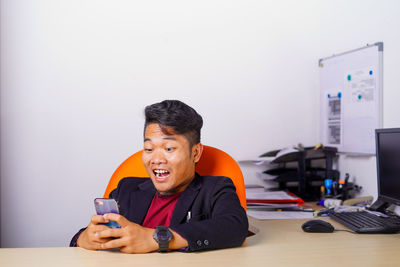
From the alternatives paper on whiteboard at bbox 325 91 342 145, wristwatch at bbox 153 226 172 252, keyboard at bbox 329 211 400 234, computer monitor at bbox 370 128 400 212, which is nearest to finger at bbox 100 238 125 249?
wristwatch at bbox 153 226 172 252

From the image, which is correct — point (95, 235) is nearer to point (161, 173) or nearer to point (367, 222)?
point (161, 173)

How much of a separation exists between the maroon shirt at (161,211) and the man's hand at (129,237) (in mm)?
331

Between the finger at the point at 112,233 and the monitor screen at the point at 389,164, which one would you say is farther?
the monitor screen at the point at 389,164

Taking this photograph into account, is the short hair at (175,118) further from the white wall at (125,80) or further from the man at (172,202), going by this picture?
the white wall at (125,80)

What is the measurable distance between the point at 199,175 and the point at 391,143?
0.86 metres

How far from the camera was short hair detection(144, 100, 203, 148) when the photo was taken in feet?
5.37

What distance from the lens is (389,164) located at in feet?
6.31

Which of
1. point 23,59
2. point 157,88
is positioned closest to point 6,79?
point 23,59

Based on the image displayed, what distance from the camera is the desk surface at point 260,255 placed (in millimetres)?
1272

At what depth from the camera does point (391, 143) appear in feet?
6.26

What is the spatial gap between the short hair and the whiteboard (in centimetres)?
117

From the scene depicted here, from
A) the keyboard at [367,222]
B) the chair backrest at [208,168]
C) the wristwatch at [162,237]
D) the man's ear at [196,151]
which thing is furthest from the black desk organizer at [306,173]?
the wristwatch at [162,237]

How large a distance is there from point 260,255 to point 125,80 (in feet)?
5.36

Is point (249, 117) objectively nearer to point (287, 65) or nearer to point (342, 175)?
point (287, 65)
